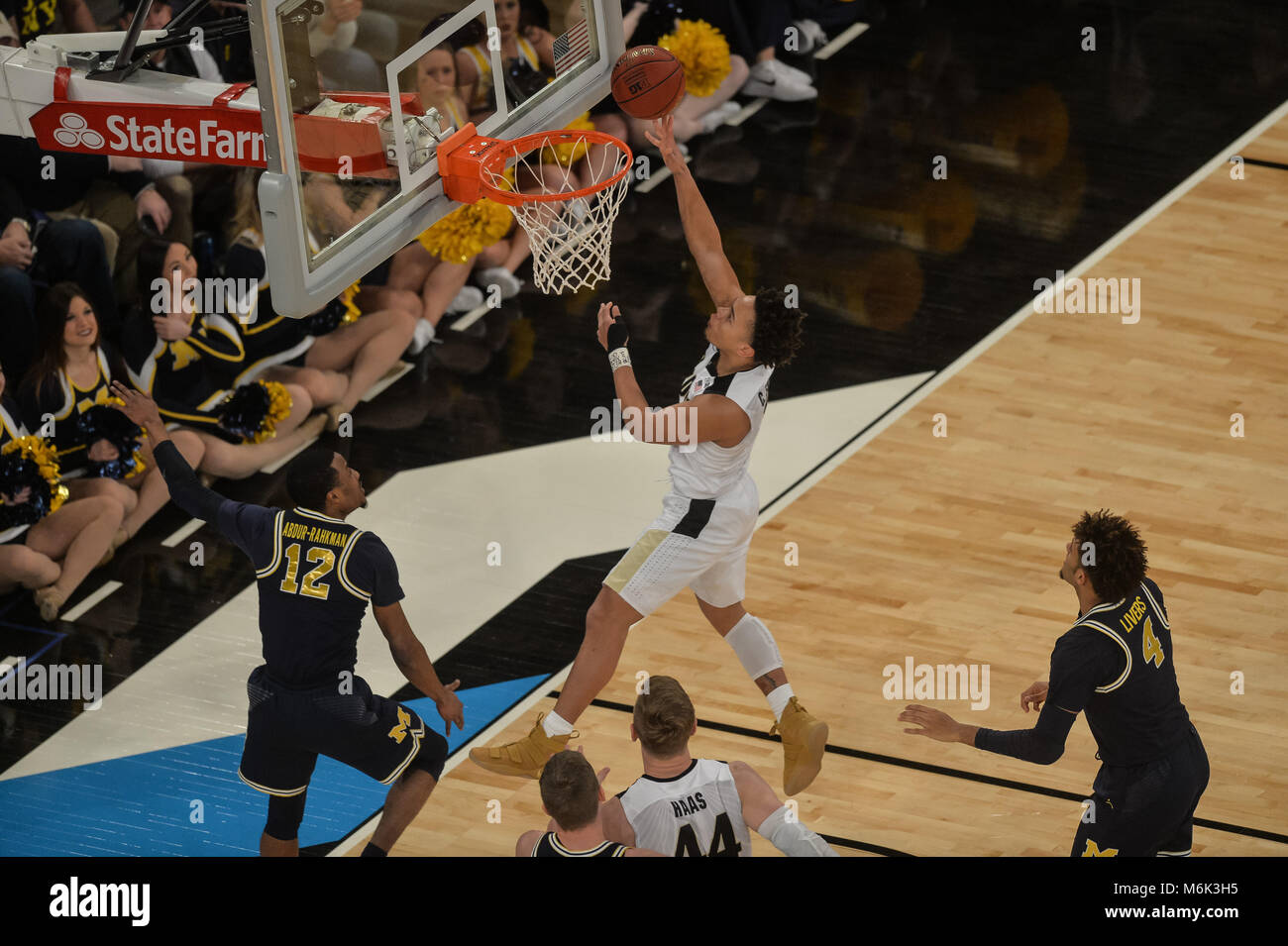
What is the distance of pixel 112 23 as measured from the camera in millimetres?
11523

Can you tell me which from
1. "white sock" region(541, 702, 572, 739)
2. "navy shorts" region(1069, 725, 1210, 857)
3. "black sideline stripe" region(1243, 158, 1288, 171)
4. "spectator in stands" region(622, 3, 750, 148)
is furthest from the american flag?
"black sideline stripe" region(1243, 158, 1288, 171)

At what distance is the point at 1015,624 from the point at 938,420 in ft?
5.92

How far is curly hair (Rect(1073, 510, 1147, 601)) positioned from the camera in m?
7.39

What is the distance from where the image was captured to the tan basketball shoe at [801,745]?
28.3 ft

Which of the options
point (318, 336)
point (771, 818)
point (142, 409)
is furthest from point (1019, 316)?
point (142, 409)

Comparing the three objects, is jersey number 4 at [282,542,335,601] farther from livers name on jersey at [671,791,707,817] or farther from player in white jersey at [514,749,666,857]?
livers name on jersey at [671,791,707,817]

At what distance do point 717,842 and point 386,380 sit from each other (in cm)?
516

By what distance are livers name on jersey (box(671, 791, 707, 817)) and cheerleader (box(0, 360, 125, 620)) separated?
12.7 feet

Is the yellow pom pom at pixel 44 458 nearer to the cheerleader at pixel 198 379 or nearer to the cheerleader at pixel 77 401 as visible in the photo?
the cheerleader at pixel 77 401

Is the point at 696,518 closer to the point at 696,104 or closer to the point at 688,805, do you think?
the point at 688,805

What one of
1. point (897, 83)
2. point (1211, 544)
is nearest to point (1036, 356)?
point (1211, 544)

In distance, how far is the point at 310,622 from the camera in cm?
776

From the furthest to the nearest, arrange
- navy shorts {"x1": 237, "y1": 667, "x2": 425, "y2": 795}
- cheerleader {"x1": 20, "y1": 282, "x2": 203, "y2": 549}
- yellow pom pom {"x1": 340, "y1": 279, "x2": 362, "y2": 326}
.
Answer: yellow pom pom {"x1": 340, "y1": 279, "x2": 362, "y2": 326} < cheerleader {"x1": 20, "y1": 282, "x2": 203, "y2": 549} < navy shorts {"x1": 237, "y1": 667, "x2": 425, "y2": 795}

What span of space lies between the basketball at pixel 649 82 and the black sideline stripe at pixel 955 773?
8.57 feet
